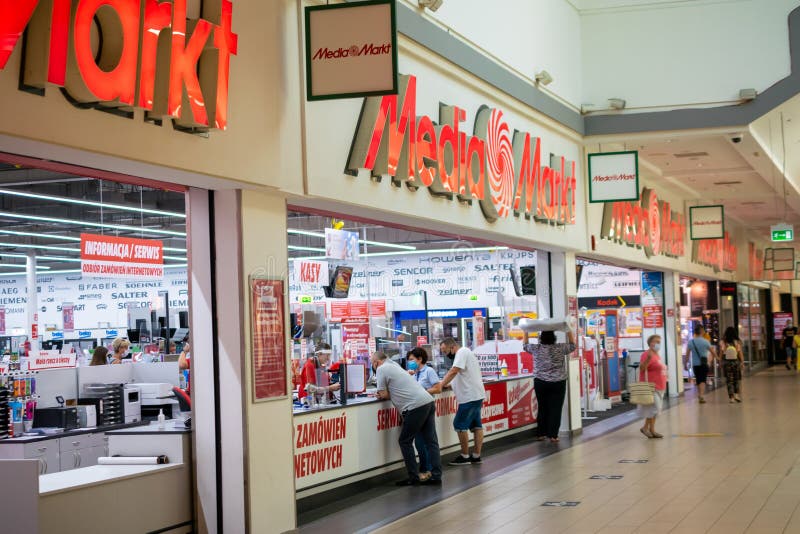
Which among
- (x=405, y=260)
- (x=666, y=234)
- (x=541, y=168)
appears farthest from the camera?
(x=405, y=260)

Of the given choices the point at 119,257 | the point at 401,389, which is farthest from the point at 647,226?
the point at 401,389

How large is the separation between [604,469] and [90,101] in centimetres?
730

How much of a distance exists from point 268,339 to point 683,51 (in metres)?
10.2

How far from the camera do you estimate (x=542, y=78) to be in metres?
13.5

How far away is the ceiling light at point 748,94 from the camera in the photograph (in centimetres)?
1461

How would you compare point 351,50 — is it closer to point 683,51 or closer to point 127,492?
point 127,492

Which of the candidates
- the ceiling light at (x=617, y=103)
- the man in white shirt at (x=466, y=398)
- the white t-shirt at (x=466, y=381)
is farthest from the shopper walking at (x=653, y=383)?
the ceiling light at (x=617, y=103)

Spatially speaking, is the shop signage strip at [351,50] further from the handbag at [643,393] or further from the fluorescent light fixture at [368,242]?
the fluorescent light fixture at [368,242]

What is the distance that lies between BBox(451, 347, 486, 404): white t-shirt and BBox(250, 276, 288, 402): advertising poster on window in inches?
155

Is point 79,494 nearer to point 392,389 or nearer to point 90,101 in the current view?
point 90,101

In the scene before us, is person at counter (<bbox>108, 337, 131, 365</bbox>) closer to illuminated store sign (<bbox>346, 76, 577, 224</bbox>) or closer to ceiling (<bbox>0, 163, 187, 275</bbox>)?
ceiling (<bbox>0, 163, 187, 275</bbox>)

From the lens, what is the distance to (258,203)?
24.0 ft

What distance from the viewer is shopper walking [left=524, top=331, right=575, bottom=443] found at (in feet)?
44.7

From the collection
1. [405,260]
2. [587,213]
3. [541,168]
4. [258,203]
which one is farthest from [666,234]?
[258,203]
